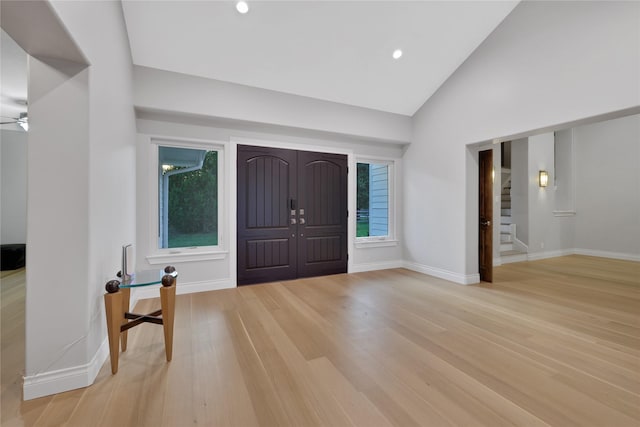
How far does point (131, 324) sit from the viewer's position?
2.04 meters

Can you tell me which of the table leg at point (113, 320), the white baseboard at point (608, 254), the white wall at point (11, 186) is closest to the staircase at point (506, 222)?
the white baseboard at point (608, 254)

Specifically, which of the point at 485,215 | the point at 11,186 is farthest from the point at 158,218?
the point at 485,215

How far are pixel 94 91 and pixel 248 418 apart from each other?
237cm

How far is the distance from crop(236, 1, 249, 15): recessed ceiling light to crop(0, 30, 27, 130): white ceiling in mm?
2194

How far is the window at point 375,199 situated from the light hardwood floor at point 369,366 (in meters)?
1.96

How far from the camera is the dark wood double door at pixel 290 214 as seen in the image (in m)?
4.19

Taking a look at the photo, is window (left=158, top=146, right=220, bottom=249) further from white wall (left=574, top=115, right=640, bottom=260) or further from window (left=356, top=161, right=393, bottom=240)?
white wall (left=574, top=115, right=640, bottom=260)

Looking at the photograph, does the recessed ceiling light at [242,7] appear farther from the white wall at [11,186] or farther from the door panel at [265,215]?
the white wall at [11,186]

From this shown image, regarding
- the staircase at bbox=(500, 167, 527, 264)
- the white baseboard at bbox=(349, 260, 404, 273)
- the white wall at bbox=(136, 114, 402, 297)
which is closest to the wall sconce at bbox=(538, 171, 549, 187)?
the staircase at bbox=(500, 167, 527, 264)

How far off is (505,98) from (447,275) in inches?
109

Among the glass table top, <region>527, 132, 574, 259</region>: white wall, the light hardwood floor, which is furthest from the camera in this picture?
<region>527, 132, 574, 259</region>: white wall

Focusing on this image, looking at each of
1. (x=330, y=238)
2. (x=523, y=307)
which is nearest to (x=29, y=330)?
(x=330, y=238)

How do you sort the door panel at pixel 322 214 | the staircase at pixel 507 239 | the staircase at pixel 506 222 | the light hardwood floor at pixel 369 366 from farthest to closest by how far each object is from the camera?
the staircase at pixel 506 222, the staircase at pixel 507 239, the door panel at pixel 322 214, the light hardwood floor at pixel 369 366

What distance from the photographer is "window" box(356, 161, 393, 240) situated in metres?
5.27
